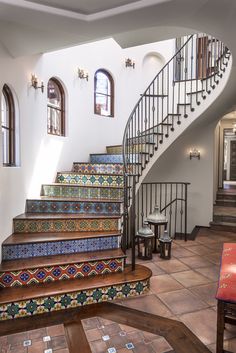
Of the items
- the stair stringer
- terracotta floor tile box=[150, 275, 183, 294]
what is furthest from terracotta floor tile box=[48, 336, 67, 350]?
the stair stringer

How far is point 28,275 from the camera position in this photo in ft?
8.24

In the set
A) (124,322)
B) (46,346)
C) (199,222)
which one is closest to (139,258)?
(124,322)

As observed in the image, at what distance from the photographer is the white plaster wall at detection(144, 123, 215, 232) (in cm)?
560

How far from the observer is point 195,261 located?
3.50m

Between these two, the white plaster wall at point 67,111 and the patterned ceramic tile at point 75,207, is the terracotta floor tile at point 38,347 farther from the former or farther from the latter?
the patterned ceramic tile at point 75,207

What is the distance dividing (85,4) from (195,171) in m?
4.51

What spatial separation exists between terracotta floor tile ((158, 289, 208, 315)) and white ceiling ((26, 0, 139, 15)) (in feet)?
8.28

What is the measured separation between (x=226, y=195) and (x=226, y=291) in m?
5.63

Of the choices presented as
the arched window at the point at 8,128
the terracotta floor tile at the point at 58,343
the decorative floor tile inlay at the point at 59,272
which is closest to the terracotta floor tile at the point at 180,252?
the decorative floor tile inlay at the point at 59,272

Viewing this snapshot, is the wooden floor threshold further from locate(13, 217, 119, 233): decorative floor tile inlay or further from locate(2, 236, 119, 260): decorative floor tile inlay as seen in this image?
locate(13, 217, 119, 233): decorative floor tile inlay

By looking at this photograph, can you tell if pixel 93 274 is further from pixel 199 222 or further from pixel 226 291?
pixel 199 222

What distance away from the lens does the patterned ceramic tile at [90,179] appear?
3.88 metres

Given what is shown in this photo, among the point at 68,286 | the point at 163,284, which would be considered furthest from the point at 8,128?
the point at 163,284

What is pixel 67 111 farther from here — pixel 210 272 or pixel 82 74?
pixel 210 272
